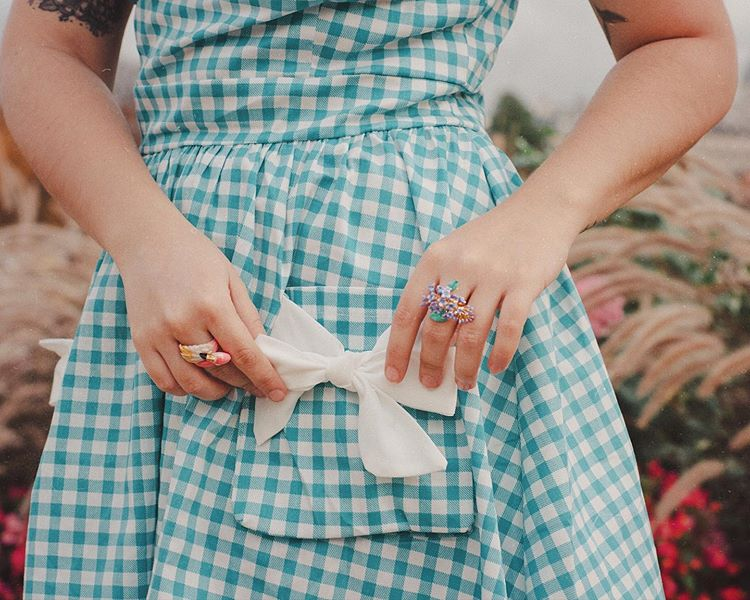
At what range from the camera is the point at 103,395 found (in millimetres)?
767

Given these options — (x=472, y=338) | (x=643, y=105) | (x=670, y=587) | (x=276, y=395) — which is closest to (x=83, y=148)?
(x=276, y=395)

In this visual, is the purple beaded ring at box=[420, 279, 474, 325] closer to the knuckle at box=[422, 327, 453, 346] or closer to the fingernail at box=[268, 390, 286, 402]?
the knuckle at box=[422, 327, 453, 346]

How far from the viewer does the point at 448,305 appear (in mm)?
612

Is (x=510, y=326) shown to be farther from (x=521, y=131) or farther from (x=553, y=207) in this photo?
(x=521, y=131)

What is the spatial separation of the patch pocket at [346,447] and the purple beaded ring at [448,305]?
7 cm

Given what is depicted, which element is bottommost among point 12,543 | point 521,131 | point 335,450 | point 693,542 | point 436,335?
point 12,543

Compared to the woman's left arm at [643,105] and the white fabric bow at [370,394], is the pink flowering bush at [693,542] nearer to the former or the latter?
the woman's left arm at [643,105]

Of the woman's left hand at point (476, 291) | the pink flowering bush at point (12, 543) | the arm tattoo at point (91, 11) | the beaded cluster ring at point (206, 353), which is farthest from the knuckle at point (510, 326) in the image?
the pink flowering bush at point (12, 543)

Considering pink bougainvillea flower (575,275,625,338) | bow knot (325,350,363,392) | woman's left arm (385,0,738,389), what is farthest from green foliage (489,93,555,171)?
bow knot (325,350,363,392)

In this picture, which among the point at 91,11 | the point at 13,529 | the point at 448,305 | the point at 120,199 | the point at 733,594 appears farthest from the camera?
the point at 13,529

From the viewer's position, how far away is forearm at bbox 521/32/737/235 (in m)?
0.69

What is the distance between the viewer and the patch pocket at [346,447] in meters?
0.65

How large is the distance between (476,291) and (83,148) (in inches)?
15.5

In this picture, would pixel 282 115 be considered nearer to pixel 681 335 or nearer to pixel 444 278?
pixel 444 278
